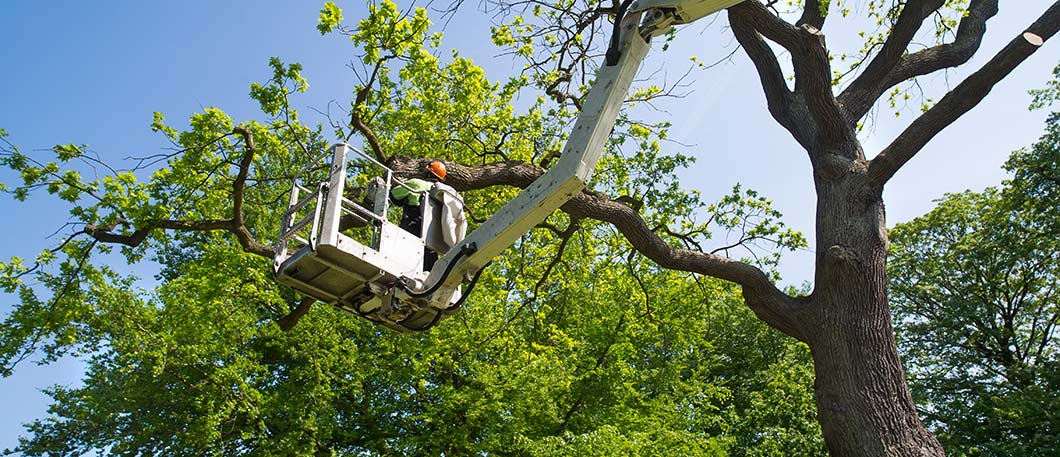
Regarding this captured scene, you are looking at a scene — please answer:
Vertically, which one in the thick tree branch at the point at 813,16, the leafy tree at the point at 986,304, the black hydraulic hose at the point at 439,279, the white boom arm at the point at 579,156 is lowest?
the black hydraulic hose at the point at 439,279

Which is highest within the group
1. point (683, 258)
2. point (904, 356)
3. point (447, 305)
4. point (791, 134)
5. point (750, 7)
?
point (904, 356)

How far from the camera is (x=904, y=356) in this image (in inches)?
953

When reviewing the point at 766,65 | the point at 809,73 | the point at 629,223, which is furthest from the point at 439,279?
the point at 766,65

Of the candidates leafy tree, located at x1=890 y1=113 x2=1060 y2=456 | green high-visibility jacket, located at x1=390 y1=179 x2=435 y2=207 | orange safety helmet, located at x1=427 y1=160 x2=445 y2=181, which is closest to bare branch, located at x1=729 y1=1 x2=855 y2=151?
orange safety helmet, located at x1=427 y1=160 x2=445 y2=181

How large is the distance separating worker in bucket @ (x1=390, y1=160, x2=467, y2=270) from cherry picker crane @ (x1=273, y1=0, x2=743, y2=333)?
9cm

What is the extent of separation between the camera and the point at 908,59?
9977mm

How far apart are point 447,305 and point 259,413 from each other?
12600 mm

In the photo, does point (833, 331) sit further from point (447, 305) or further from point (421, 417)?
point (421, 417)

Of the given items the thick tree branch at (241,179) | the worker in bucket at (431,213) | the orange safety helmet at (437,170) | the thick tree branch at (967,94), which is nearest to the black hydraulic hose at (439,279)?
the worker in bucket at (431,213)

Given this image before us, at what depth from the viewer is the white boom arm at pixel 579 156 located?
610cm

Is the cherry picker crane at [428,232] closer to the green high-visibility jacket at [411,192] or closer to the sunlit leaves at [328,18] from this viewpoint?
the green high-visibility jacket at [411,192]

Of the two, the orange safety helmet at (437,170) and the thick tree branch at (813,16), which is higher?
the thick tree branch at (813,16)

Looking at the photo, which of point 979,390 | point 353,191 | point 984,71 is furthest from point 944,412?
point 353,191

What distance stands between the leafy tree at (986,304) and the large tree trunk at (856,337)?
14.8 metres
